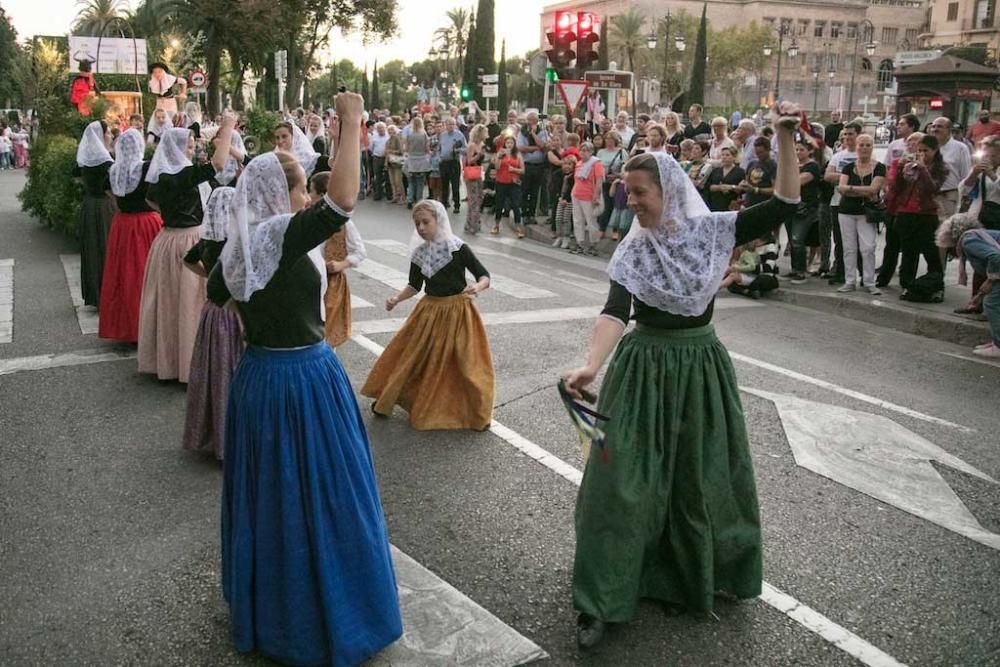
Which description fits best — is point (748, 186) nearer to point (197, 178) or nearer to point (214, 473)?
point (197, 178)

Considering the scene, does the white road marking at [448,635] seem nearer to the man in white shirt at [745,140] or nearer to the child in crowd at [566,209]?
the man in white shirt at [745,140]

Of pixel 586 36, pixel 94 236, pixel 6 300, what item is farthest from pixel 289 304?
pixel 586 36

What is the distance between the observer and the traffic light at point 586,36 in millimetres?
16828

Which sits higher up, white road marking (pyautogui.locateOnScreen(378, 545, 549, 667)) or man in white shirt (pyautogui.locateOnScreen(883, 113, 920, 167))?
man in white shirt (pyautogui.locateOnScreen(883, 113, 920, 167))

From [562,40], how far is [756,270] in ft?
25.5

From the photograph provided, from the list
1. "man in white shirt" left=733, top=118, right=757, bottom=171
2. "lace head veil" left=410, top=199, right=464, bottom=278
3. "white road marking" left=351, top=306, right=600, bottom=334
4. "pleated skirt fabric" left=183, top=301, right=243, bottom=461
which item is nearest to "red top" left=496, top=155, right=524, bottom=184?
"man in white shirt" left=733, top=118, right=757, bottom=171

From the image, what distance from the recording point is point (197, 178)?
6.65 meters

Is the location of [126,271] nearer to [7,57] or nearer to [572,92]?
[572,92]

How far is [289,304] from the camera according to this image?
3.40m

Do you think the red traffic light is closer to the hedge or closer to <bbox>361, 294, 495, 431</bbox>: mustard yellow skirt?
the hedge

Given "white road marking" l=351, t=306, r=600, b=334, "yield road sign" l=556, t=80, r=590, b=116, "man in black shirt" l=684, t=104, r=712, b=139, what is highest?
"yield road sign" l=556, t=80, r=590, b=116

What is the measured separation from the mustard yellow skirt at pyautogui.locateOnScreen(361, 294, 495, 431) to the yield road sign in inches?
452

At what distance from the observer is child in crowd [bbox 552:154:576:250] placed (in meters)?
15.1

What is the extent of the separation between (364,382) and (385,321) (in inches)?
90.6
